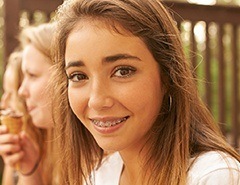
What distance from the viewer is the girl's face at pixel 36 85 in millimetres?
3281

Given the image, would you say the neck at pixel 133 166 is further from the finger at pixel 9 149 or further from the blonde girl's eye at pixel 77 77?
the finger at pixel 9 149

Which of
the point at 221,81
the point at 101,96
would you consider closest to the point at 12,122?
the point at 101,96

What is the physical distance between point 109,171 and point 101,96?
25.8 inches

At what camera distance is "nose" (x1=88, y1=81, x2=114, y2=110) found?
1.88 metres

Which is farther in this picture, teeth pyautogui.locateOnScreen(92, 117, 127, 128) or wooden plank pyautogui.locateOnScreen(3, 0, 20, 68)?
wooden plank pyautogui.locateOnScreen(3, 0, 20, 68)

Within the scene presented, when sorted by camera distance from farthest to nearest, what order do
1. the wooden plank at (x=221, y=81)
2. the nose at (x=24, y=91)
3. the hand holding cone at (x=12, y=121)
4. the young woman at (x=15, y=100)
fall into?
the wooden plank at (x=221, y=81) → the young woman at (x=15, y=100) → the nose at (x=24, y=91) → the hand holding cone at (x=12, y=121)

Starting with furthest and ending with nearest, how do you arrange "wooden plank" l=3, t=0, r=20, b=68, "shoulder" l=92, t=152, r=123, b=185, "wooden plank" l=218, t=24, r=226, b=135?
"wooden plank" l=218, t=24, r=226, b=135 → "wooden plank" l=3, t=0, r=20, b=68 → "shoulder" l=92, t=152, r=123, b=185

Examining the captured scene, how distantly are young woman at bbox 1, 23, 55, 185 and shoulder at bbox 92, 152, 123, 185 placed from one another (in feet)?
2.59

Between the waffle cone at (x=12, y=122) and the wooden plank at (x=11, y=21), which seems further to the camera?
the wooden plank at (x=11, y=21)

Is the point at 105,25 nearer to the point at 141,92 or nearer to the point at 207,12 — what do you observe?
the point at 141,92

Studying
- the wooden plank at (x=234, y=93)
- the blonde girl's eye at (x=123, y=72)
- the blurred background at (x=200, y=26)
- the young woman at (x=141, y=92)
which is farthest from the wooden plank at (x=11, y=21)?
the blonde girl's eye at (x=123, y=72)

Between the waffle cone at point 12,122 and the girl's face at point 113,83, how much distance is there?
4.35 ft

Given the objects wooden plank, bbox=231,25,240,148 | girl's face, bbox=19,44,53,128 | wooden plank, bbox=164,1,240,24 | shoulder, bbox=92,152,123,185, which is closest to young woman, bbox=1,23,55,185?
girl's face, bbox=19,44,53,128

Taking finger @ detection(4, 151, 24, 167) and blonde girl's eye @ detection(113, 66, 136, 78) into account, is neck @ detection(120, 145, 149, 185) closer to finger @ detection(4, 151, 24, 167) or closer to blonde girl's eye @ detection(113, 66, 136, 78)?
blonde girl's eye @ detection(113, 66, 136, 78)
